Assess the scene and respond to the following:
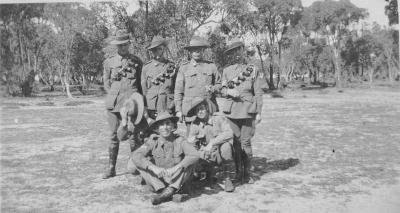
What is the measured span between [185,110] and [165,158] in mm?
926

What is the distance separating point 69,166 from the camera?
24.0 ft

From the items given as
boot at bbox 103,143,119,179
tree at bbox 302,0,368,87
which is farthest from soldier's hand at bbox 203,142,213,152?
tree at bbox 302,0,368,87

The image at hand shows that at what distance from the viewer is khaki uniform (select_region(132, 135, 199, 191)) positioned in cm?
503

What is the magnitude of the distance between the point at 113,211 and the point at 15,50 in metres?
45.0

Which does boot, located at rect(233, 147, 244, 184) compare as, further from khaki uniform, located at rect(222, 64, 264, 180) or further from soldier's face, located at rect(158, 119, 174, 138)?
soldier's face, located at rect(158, 119, 174, 138)

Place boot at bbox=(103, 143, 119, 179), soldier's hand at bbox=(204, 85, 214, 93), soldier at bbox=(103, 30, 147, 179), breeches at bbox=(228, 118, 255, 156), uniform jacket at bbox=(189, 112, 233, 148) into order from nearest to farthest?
uniform jacket at bbox=(189, 112, 233, 148)
soldier's hand at bbox=(204, 85, 214, 93)
breeches at bbox=(228, 118, 255, 156)
soldier at bbox=(103, 30, 147, 179)
boot at bbox=(103, 143, 119, 179)

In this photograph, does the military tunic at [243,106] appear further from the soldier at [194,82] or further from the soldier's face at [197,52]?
the soldier's face at [197,52]

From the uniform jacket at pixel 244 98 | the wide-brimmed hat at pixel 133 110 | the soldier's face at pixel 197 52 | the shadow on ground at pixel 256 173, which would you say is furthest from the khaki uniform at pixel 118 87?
the uniform jacket at pixel 244 98

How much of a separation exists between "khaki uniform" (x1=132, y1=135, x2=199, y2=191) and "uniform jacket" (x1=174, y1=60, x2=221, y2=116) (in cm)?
76

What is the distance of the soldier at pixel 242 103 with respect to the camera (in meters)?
5.90

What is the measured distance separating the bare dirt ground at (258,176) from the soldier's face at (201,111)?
1075 millimetres

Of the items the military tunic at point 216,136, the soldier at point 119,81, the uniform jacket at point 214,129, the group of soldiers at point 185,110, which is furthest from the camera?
the soldier at point 119,81

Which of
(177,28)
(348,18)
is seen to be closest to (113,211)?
(177,28)

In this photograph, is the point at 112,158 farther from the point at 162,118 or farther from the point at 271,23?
the point at 271,23
